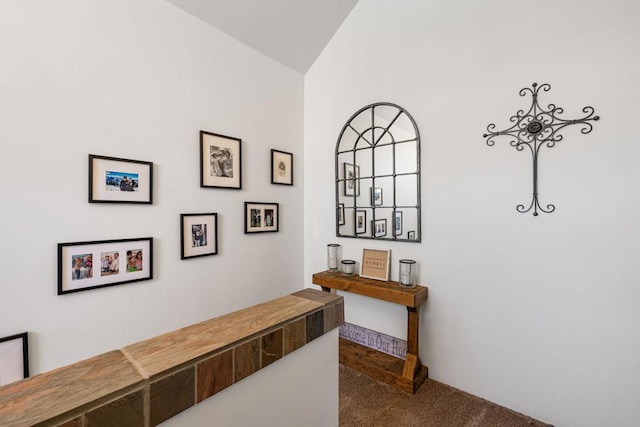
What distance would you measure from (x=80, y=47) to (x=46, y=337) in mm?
1594

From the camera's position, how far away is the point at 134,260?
1.73 metres

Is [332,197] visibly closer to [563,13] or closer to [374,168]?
[374,168]

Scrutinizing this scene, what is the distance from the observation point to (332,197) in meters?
2.64

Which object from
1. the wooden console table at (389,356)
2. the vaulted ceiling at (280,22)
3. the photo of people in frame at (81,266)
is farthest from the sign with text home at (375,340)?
the vaulted ceiling at (280,22)

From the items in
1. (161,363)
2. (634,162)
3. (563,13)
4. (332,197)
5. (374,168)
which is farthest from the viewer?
(332,197)

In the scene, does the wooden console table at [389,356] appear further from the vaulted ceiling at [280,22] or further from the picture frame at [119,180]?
the vaulted ceiling at [280,22]

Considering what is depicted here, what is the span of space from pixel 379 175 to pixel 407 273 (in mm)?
834

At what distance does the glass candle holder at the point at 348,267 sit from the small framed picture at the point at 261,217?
72cm

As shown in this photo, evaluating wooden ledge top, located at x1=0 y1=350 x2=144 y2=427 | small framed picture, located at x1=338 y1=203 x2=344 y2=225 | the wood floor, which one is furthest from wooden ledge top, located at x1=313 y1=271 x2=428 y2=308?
wooden ledge top, located at x1=0 y1=350 x2=144 y2=427

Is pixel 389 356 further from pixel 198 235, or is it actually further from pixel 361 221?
pixel 198 235

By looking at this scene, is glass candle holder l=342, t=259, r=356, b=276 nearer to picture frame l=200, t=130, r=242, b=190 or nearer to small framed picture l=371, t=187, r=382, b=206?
small framed picture l=371, t=187, r=382, b=206

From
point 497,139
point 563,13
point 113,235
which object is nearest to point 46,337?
point 113,235

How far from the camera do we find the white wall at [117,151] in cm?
138

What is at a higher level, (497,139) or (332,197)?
(497,139)
